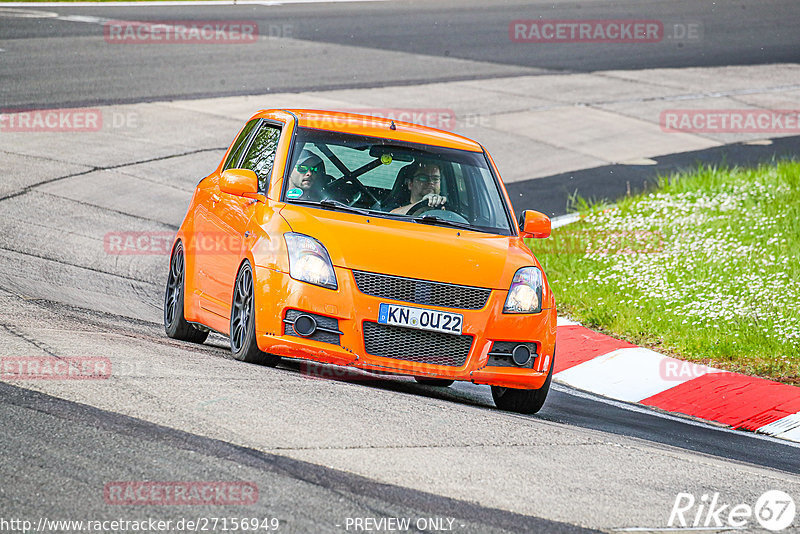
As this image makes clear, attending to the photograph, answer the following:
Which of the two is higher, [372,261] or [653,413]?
[372,261]

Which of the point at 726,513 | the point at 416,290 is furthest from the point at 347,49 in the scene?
the point at 726,513

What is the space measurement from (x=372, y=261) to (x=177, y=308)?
2.29 m

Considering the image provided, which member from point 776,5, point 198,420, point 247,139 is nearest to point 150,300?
point 247,139

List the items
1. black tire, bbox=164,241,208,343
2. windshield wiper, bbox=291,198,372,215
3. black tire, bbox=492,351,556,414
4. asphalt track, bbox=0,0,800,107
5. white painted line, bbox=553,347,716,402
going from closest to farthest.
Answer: black tire, bbox=492,351,556,414 → windshield wiper, bbox=291,198,372,215 → black tire, bbox=164,241,208,343 → white painted line, bbox=553,347,716,402 → asphalt track, bbox=0,0,800,107

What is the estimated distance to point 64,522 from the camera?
4383 millimetres

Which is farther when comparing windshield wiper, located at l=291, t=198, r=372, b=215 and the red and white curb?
the red and white curb

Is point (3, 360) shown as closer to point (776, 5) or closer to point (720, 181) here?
point (720, 181)

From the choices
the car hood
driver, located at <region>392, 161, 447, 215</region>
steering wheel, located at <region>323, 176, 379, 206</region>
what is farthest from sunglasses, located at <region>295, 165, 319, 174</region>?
driver, located at <region>392, 161, 447, 215</region>

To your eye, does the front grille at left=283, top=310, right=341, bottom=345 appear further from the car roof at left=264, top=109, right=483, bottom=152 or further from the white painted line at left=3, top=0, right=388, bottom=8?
the white painted line at left=3, top=0, right=388, bottom=8

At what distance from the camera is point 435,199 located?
26.7ft

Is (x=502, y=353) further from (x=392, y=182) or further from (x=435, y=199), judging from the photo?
(x=392, y=182)

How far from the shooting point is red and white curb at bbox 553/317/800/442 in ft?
28.4

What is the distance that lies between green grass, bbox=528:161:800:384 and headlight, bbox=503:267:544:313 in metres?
2.91

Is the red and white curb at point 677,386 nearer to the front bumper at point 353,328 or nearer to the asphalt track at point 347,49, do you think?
the front bumper at point 353,328
